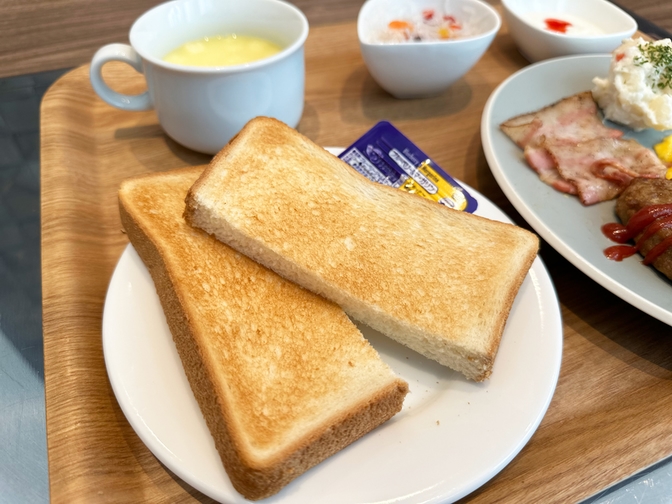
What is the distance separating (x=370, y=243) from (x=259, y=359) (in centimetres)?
40

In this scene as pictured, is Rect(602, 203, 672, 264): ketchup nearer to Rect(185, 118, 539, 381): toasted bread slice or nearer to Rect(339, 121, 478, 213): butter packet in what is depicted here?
Rect(185, 118, 539, 381): toasted bread slice

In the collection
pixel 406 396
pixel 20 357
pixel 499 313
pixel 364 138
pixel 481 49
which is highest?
pixel 481 49

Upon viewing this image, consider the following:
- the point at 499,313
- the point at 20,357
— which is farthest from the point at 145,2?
the point at 499,313

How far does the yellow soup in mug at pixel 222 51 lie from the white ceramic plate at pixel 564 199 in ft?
2.57

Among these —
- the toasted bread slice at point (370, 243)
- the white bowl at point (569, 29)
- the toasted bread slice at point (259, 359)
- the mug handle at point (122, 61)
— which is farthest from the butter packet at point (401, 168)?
the white bowl at point (569, 29)

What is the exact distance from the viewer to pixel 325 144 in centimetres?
180

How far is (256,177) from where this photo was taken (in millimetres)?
1315

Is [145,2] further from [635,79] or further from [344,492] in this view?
[344,492]

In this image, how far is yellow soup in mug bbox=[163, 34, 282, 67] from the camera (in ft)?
5.21

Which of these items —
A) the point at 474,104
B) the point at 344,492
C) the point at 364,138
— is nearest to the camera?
the point at 344,492

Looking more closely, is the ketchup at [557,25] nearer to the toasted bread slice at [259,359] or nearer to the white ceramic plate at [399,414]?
the white ceramic plate at [399,414]

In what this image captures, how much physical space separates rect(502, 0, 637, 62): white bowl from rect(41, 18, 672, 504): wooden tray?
0.35 m

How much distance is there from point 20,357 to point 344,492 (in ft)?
3.25

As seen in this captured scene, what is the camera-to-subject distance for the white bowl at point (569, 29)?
2.02 meters
